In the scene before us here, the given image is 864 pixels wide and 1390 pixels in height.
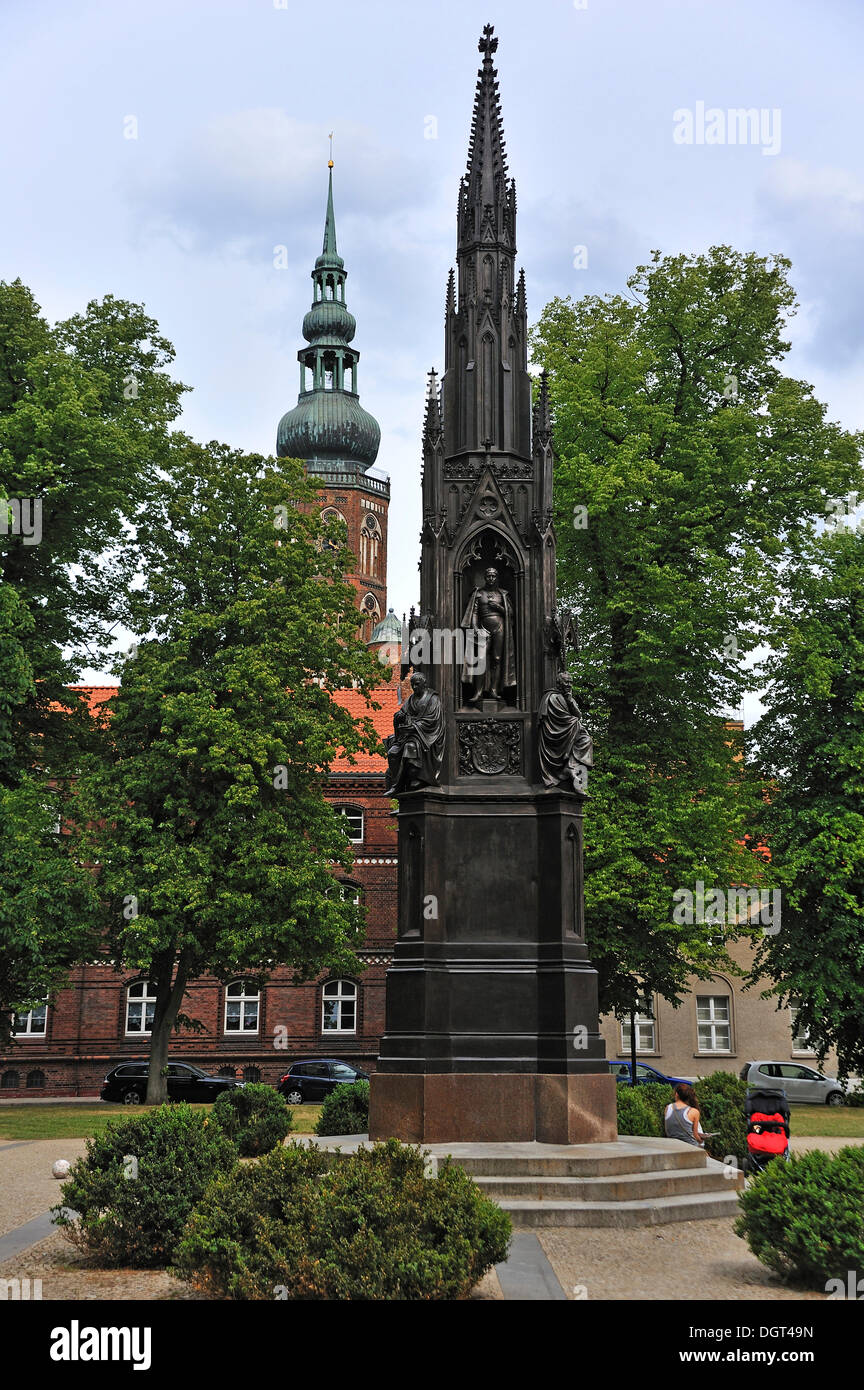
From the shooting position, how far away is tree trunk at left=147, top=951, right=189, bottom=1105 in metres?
26.6

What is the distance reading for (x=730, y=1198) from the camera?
11219mm

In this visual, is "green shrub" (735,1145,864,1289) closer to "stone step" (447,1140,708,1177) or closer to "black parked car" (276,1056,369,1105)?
"stone step" (447,1140,708,1177)

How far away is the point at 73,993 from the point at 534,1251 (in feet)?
108

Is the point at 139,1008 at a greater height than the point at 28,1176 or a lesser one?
greater

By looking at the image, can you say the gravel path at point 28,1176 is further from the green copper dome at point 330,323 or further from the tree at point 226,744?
the green copper dome at point 330,323

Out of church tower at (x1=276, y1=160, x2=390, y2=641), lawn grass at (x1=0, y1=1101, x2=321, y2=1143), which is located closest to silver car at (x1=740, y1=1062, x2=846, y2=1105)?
lawn grass at (x1=0, y1=1101, x2=321, y2=1143)

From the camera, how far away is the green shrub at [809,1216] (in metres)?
7.69

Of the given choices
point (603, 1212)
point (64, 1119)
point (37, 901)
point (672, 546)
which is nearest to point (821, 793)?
point (672, 546)

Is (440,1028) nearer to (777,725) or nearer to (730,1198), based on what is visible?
(730,1198)

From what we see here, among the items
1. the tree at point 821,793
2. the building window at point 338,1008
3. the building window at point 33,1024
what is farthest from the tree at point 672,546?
the building window at point 33,1024

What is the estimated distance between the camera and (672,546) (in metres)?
25.9

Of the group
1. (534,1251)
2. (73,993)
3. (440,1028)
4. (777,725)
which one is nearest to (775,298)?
(777,725)

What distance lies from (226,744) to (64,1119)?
329 inches

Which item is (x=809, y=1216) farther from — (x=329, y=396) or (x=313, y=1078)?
(x=329, y=396)
